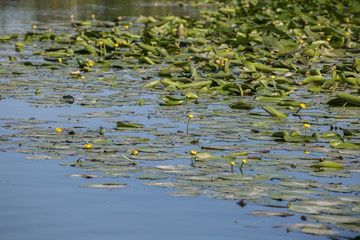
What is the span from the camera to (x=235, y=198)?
3.46 meters

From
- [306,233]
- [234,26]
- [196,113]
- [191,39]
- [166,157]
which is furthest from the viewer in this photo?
[234,26]

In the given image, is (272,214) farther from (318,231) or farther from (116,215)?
(116,215)

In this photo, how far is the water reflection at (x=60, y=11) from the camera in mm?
15070

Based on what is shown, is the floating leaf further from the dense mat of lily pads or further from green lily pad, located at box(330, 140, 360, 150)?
green lily pad, located at box(330, 140, 360, 150)

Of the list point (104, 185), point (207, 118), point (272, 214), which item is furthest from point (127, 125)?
point (272, 214)

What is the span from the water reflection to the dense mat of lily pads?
4595 millimetres

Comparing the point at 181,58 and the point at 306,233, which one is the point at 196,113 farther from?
the point at 181,58

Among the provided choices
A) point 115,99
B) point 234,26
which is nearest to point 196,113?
point 115,99

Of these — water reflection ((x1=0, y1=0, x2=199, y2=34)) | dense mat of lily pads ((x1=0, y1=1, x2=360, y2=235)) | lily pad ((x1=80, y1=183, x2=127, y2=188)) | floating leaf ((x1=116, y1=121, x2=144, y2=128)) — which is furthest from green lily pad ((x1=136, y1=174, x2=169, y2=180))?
water reflection ((x1=0, y1=0, x2=199, y2=34))

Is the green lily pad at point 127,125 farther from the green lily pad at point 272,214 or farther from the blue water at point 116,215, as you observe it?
the green lily pad at point 272,214

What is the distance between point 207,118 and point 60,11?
1408cm

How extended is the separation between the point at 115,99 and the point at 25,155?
2063 mm

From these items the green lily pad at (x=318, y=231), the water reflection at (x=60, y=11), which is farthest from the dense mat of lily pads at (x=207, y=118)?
the water reflection at (x=60, y=11)

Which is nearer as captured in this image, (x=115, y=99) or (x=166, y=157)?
(x=166, y=157)
